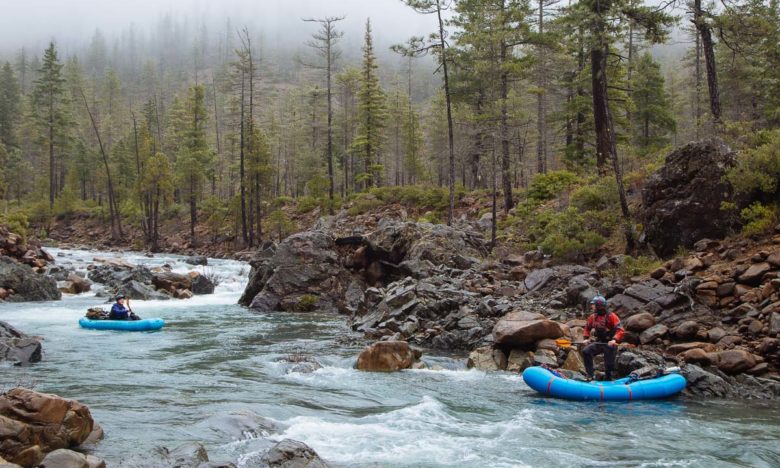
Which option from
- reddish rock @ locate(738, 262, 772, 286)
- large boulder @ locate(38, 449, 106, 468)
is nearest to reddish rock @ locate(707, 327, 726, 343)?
reddish rock @ locate(738, 262, 772, 286)

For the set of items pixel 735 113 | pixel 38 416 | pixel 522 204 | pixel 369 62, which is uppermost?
pixel 369 62

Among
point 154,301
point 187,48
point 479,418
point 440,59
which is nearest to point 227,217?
point 154,301

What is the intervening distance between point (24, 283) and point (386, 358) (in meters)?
17.4

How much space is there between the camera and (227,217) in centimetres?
4497

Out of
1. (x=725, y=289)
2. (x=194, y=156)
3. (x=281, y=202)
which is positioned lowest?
(x=725, y=289)

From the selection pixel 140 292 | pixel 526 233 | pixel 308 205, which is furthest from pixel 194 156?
pixel 526 233

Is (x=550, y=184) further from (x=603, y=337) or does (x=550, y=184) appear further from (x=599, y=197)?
(x=603, y=337)

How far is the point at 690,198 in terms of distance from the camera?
15.2 meters

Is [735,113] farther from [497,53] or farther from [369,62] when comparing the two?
[369,62]

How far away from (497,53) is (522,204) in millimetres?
7928

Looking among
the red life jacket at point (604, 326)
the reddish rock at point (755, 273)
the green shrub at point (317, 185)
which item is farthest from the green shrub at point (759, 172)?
the green shrub at point (317, 185)

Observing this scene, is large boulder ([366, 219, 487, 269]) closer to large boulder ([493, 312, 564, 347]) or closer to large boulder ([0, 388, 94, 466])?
large boulder ([493, 312, 564, 347])

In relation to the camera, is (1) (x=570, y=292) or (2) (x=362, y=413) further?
(1) (x=570, y=292)

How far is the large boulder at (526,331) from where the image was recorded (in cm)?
1255
